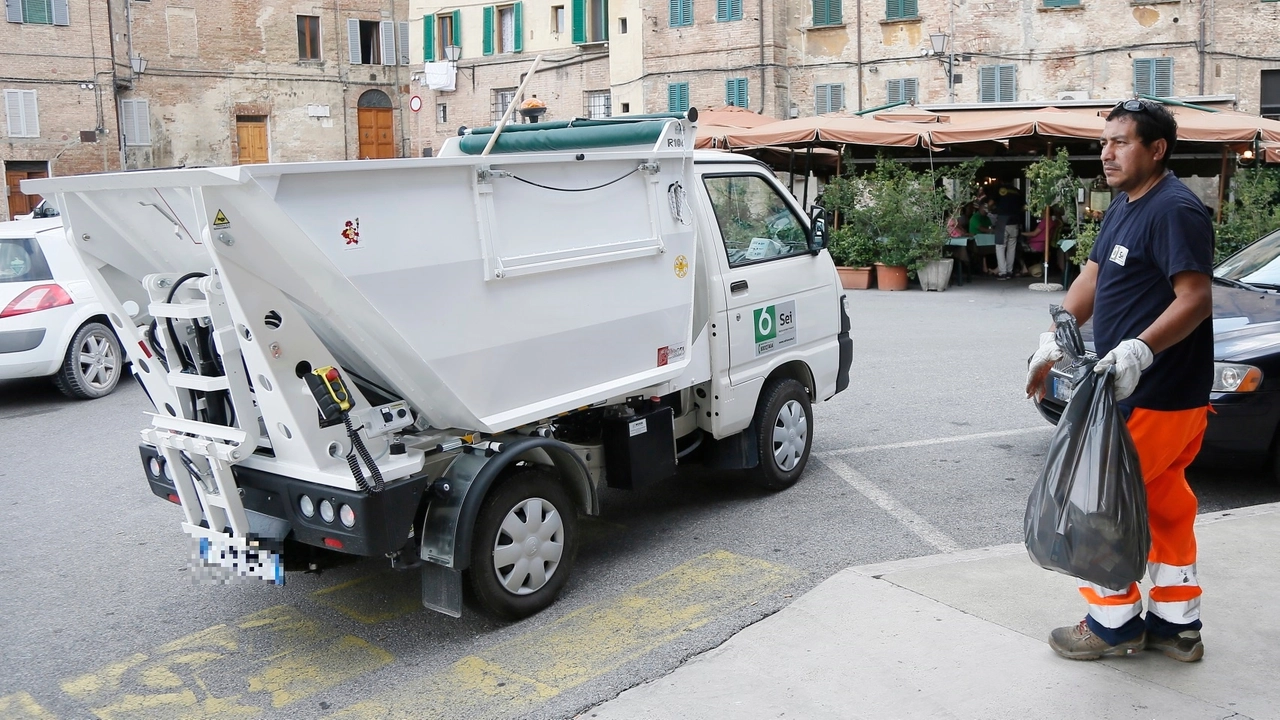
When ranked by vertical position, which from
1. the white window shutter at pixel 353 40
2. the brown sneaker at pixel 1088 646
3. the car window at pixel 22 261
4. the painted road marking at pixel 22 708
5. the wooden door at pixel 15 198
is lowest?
the painted road marking at pixel 22 708

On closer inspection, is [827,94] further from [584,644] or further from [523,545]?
[584,644]

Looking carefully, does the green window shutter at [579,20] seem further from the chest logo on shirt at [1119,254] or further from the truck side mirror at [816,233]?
the chest logo on shirt at [1119,254]

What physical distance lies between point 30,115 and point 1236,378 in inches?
1523

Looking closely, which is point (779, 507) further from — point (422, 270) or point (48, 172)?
point (48, 172)

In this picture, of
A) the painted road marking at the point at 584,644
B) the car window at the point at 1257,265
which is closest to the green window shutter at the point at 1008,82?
the car window at the point at 1257,265

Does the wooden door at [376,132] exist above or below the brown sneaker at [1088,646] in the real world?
above

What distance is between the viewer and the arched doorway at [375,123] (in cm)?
4541

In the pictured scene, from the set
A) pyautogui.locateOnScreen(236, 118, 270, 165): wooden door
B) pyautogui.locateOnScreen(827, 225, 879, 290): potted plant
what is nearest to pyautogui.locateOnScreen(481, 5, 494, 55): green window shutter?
pyautogui.locateOnScreen(236, 118, 270, 165): wooden door

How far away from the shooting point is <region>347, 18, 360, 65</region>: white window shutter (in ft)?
147

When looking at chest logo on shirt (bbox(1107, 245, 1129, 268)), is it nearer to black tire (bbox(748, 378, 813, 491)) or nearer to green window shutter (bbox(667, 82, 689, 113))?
black tire (bbox(748, 378, 813, 491))

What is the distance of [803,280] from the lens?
22.2 ft

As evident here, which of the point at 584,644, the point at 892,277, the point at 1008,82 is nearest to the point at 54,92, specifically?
the point at 1008,82

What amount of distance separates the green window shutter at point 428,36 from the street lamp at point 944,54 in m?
19.4

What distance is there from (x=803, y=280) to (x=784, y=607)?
2567 millimetres
